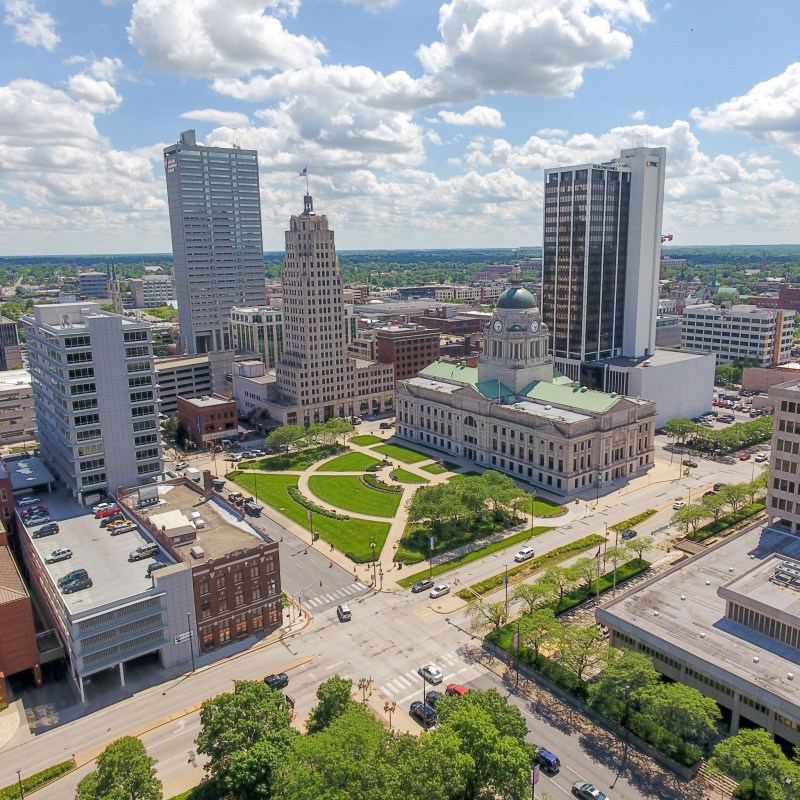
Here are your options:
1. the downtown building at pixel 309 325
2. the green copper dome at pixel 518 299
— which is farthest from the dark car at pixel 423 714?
the downtown building at pixel 309 325

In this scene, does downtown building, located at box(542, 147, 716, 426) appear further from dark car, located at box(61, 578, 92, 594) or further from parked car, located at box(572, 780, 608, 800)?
dark car, located at box(61, 578, 92, 594)

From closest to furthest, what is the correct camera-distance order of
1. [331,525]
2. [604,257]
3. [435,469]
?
[331,525] → [435,469] → [604,257]

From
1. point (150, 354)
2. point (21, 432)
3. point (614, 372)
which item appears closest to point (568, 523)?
point (614, 372)

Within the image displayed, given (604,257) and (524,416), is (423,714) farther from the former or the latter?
(604,257)

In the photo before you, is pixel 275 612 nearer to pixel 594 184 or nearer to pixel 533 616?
pixel 533 616

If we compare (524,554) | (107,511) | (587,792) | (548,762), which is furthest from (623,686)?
(107,511)

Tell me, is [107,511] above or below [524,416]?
below

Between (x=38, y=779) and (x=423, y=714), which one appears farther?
(x=423, y=714)
